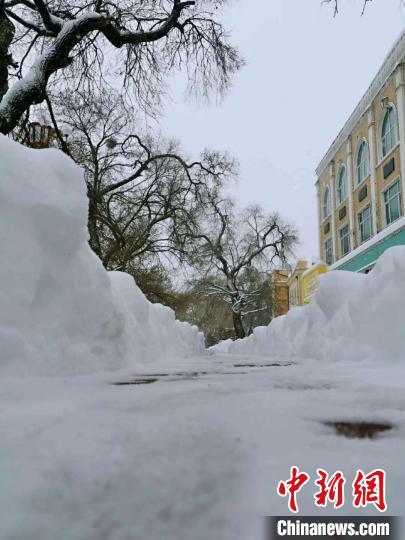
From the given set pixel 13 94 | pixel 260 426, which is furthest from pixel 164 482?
pixel 13 94

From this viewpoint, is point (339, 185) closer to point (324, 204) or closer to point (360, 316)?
point (324, 204)

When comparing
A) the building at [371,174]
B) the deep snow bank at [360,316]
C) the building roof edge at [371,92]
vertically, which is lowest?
the deep snow bank at [360,316]

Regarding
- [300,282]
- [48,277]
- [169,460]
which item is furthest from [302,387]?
[300,282]

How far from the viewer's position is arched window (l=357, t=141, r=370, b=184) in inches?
732

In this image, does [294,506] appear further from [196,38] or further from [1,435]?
[196,38]

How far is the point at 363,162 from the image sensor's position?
63.1ft

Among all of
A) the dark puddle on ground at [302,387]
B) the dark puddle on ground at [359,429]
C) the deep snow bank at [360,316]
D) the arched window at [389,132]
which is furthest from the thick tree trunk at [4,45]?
the arched window at [389,132]

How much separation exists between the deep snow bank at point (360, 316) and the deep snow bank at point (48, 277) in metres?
2.44

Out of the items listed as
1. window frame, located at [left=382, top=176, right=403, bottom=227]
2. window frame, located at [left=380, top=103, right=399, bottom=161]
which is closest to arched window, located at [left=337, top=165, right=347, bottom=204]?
window frame, located at [left=380, top=103, right=399, bottom=161]

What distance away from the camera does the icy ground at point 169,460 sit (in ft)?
2.93

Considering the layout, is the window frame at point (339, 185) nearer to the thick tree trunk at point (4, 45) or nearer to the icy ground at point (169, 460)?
the thick tree trunk at point (4, 45)

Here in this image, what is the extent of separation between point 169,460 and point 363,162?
20.4 metres

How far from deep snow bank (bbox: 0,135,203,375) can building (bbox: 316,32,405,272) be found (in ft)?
42.3

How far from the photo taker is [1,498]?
37.1 inches
